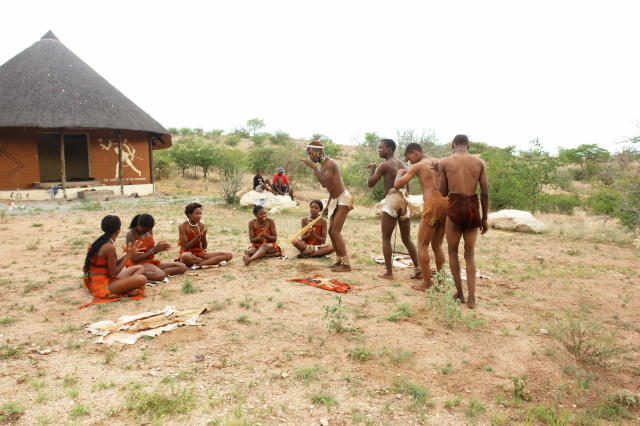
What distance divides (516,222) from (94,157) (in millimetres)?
13819

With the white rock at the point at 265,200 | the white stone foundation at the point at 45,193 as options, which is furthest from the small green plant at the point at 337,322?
the white stone foundation at the point at 45,193

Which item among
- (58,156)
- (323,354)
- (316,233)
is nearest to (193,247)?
(316,233)

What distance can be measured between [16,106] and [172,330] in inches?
549

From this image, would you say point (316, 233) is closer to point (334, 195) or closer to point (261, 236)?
point (261, 236)

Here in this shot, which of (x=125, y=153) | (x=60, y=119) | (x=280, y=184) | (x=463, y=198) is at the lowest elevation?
(x=463, y=198)

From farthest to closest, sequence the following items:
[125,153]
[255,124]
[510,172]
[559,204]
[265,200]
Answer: [255,124] < [125,153] < [559,204] < [510,172] < [265,200]

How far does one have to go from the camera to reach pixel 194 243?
5996 millimetres

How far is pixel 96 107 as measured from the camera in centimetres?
1535

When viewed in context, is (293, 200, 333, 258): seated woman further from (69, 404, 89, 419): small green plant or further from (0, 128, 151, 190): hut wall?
(0, 128, 151, 190): hut wall

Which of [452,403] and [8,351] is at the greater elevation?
[8,351]

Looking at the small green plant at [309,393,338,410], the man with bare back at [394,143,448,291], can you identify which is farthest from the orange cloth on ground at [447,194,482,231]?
the small green plant at [309,393,338,410]

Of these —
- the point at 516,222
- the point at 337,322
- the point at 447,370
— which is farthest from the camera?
the point at 516,222

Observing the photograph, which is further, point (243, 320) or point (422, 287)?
point (422, 287)

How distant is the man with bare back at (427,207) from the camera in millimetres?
4930
